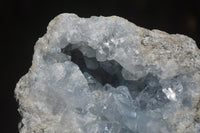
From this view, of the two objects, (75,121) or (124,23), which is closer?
(75,121)

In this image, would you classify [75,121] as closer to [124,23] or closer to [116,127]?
[116,127]

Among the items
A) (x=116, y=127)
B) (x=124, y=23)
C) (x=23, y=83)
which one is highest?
(x=124, y=23)

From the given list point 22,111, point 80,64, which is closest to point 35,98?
point 22,111

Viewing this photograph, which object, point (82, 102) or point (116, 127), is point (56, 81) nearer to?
point (82, 102)

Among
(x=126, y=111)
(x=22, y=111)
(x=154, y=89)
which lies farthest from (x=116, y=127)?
(x=22, y=111)

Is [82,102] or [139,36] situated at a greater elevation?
[139,36]

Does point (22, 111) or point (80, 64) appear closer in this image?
point (22, 111)
